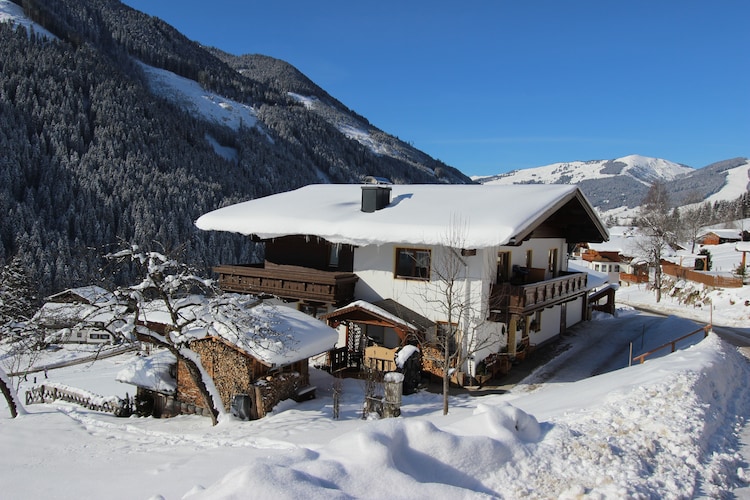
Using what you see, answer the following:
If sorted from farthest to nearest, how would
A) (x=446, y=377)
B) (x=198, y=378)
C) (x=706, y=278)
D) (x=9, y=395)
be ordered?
1. (x=706, y=278)
2. (x=9, y=395)
3. (x=198, y=378)
4. (x=446, y=377)

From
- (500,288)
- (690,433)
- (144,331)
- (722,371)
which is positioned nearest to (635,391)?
(690,433)

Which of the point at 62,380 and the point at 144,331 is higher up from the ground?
the point at 144,331

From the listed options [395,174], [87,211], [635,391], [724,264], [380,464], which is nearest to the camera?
[380,464]

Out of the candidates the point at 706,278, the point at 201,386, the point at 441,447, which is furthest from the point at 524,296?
the point at 706,278

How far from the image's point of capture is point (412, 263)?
64.9ft

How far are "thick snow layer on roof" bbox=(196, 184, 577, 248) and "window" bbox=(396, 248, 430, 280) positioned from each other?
4.17 feet

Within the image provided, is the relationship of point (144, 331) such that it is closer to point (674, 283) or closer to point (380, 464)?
point (380, 464)

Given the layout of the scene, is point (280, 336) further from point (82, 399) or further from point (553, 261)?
point (553, 261)

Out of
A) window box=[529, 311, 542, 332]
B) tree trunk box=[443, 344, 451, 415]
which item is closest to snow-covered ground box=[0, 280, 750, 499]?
tree trunk box=[443, 344, 451, 415]

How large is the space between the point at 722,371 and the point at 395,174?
14087cm

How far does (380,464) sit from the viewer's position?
20.6ft

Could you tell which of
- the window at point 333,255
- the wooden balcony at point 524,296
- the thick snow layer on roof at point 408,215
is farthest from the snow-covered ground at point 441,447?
the window at point 333,255

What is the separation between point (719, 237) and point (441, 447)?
3749 inches

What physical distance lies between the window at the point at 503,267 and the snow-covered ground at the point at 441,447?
13.8 ft
